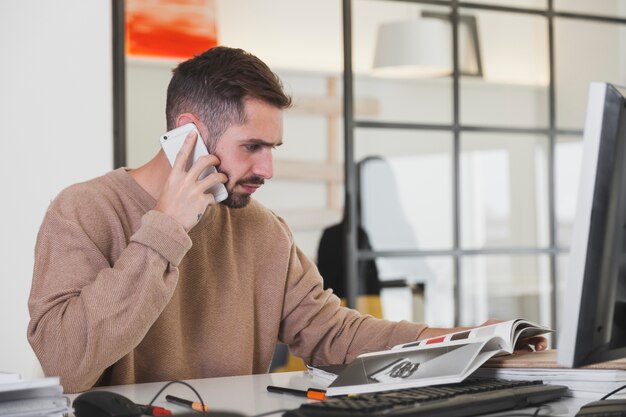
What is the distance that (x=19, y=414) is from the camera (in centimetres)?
112

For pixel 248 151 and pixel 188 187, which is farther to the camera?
pixel 248 151

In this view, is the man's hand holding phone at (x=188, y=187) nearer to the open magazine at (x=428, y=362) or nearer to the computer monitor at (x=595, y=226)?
the open magazine at (x=428, y=362)

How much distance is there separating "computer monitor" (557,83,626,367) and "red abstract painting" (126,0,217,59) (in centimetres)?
231

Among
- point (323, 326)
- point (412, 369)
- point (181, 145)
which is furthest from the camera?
point (323, 326)

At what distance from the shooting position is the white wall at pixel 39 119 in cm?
292

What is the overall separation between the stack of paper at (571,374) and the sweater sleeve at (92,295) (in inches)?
23.0

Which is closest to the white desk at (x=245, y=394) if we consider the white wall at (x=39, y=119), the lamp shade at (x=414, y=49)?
the white wall at (x=39, y=119)

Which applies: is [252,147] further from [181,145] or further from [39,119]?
[39,119]

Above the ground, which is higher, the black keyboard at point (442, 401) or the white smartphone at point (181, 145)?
the white smartphone at point (181, 145)

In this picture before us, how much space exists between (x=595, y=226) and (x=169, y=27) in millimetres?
2390

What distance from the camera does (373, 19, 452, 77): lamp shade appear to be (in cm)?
351

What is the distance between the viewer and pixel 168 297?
5.21 ft

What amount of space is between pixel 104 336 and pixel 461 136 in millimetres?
2385

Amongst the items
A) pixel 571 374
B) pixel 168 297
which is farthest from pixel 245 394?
pixel 571 374
